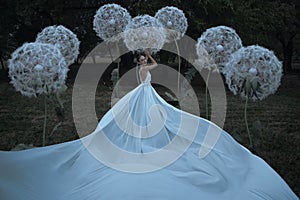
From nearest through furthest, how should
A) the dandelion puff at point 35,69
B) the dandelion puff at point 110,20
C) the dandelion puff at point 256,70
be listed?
the dandelion puff at point 35,69, the dandelion puff at point 256,70, the dandelion puff at point 110,20

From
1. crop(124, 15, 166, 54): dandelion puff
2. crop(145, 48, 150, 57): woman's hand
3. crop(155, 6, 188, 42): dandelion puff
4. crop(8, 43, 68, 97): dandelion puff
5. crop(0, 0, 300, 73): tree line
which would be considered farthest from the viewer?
crop(0, 0, 300, 73): tree line

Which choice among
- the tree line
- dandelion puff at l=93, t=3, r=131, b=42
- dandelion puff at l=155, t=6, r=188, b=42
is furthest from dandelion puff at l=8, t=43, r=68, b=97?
the tree line

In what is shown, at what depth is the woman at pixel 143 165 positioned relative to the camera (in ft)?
10.6

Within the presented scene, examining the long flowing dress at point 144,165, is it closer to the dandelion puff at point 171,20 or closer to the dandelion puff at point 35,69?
the dandelion puff at point 35,69

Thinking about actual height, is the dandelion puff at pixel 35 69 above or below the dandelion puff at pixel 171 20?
below

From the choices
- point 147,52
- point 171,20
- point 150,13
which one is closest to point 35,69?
point 147,52

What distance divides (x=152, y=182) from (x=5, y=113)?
6613 millimetres

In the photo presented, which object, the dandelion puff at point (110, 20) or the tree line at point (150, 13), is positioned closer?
the dandelion puff at point (110, 20)

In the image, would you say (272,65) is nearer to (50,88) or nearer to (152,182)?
(152,182)

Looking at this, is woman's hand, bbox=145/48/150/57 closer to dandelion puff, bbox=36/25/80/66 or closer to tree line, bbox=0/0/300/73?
dandelion puff, bbox=36/25/80/66

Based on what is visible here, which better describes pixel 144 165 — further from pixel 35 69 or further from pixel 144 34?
pixel 144 34

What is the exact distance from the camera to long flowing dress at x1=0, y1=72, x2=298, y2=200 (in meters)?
3.23

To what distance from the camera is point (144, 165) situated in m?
3.69

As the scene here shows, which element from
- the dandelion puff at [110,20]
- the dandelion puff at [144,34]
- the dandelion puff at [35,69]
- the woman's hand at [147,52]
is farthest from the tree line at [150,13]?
the dandelion puff at [35,69]
